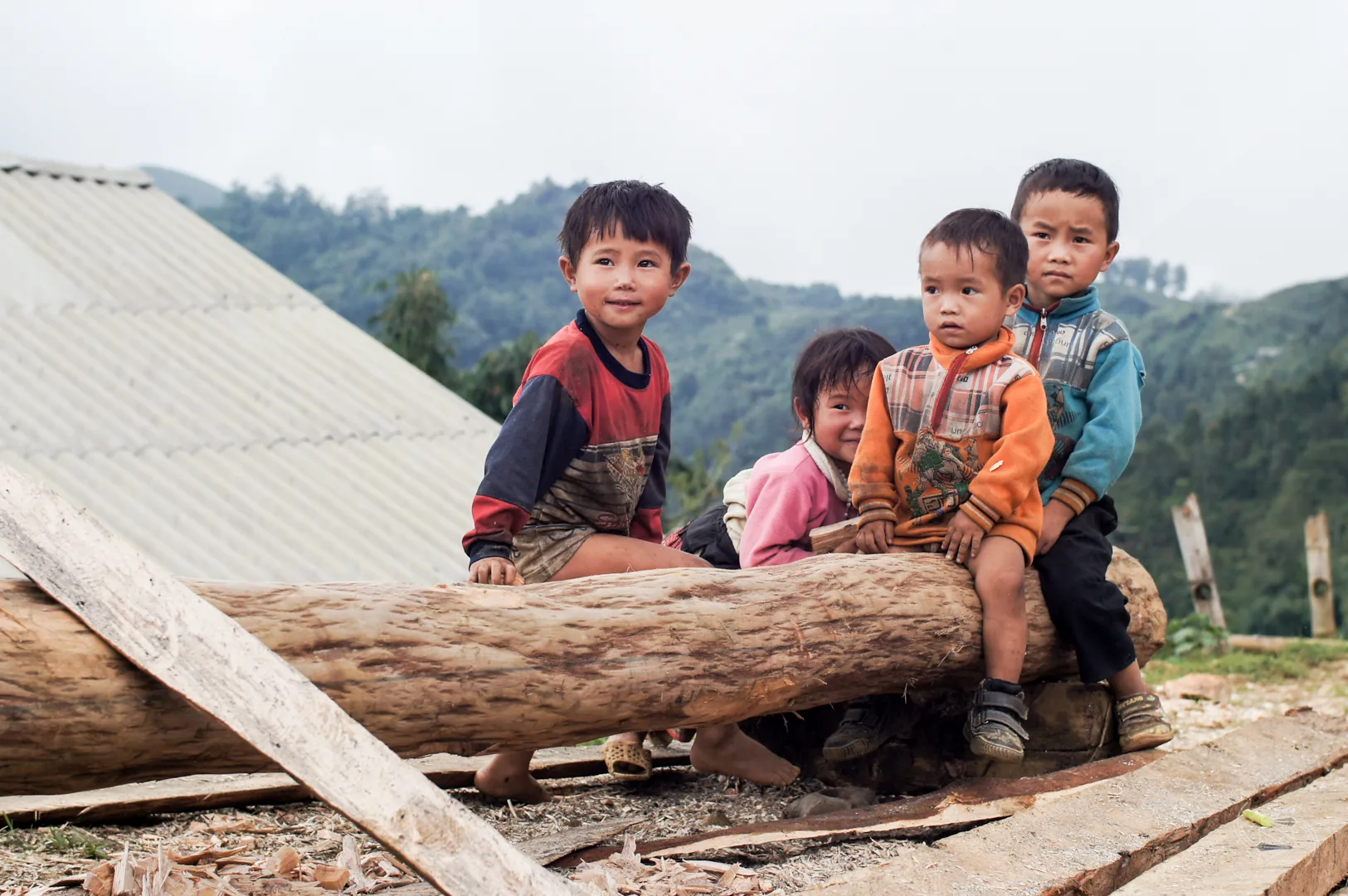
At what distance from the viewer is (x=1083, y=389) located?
3943mm

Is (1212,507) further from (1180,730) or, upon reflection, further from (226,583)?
(226,583)

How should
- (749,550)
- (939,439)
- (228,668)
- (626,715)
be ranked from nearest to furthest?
(228,668)
(626,715)
(939,439)
(749,550)

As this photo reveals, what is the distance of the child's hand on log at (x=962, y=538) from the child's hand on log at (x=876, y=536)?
0.52ft

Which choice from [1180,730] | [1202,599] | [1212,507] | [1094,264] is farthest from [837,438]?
[1212,507]

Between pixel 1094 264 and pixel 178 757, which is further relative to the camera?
pixel 1094 264

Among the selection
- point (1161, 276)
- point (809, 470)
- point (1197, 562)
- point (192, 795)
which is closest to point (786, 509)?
point (809, 470)

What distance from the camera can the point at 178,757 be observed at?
235 cm

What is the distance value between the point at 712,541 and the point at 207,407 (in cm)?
477

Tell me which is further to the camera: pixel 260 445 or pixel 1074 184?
pixel 260 445

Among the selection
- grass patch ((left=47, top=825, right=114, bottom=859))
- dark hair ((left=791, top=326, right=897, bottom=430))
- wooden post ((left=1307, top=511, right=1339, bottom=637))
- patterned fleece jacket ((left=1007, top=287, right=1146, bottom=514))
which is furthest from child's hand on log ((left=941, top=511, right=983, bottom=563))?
wooden post ((left=1307, top=511, right=1339, bottom=637))

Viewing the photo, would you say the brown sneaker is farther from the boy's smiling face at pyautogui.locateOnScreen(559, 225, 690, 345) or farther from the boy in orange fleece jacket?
the boy's smiling face at pyautogui.locateOnScreen(559, 225, 690, 345)

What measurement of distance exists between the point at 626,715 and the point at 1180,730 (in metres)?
3.85

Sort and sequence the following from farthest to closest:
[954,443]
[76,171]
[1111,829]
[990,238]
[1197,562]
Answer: [1197,562], [76,171], [954,443], [990,238], [1111,829]

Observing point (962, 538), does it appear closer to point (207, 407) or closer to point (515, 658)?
point (515, 658)
